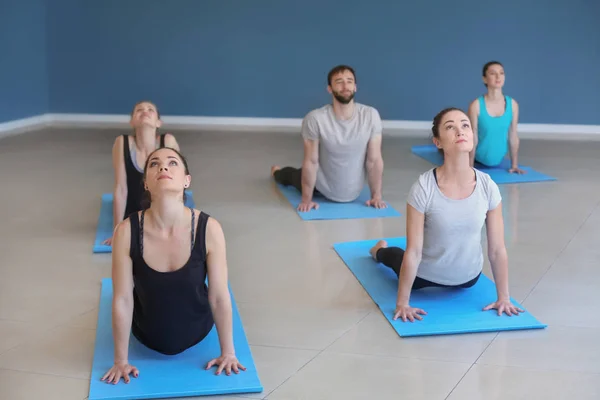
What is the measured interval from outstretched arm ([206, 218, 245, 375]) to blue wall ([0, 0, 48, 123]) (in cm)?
541

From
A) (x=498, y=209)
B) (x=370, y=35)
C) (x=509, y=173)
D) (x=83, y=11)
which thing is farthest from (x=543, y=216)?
(x=83, y=11)

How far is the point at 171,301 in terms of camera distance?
2.79 metres

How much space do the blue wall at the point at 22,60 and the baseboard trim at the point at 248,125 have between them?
18cm

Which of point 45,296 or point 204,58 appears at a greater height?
point 204,58

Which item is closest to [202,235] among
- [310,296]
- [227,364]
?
[227,364]

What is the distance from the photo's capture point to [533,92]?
784cm

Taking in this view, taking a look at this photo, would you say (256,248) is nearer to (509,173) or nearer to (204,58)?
(509,173)

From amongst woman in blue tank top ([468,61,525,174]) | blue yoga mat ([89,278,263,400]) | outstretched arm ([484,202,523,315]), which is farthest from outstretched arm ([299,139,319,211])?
blue yoga mat ([89,278,263,400])

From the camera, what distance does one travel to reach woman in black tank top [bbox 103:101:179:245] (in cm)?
421

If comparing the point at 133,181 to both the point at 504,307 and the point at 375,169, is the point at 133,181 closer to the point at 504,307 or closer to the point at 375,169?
the point at 375,169

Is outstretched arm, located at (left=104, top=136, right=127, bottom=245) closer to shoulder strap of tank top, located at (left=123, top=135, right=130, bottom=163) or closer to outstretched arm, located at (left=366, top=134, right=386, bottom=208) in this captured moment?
shoulder strap of tank top, located at (left=123, top=135, right=130, bottom=163)

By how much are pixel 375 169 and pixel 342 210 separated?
36 centimetres

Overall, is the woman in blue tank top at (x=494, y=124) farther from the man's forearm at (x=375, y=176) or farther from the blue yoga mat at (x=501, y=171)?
the man's forearm at (x=375, y=176)

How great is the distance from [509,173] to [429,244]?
2898 millimetres
